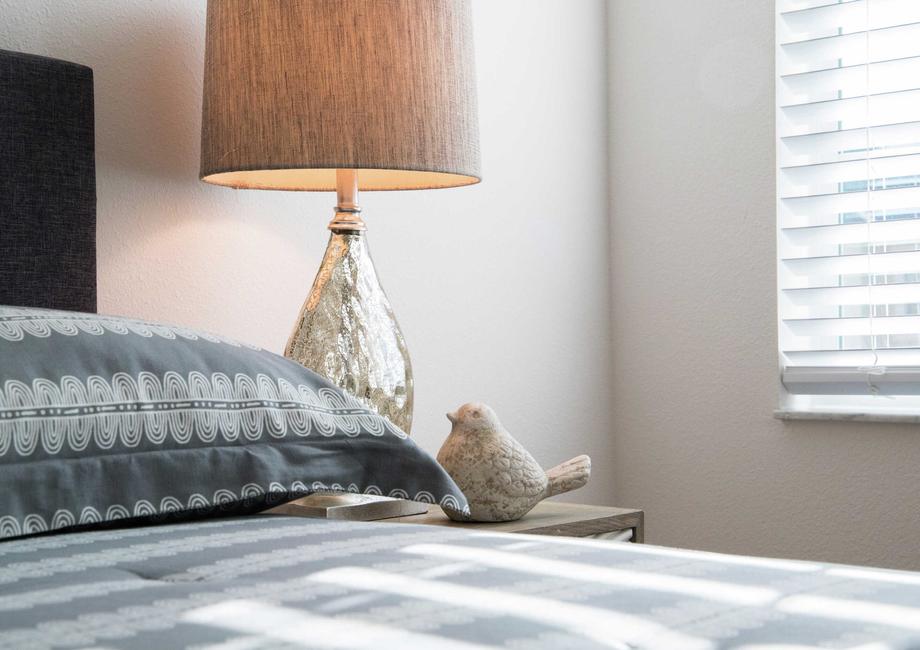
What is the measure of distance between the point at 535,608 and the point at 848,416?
1.88 meters

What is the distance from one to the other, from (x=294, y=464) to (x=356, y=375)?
0.49m

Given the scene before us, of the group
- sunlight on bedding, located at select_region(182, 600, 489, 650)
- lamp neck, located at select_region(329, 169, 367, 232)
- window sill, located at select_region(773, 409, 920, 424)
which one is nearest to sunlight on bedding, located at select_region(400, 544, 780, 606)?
sunlight on bedding, located at select_region(182, 600, 489, 650)

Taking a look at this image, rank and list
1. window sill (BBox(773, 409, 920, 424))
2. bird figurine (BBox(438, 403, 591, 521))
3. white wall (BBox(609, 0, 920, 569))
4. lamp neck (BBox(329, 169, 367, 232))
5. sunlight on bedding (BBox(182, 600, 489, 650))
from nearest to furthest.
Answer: sunlight on bedding (BBox(182, 600, 489, 650)) → bird figurine (BBox(438, 403, 591, 521)) → lamp neck (BBox(329, 169, 367, 232)) → window sill (BBox(773, 409, 920, 424)) → white wall (BBox(609, 0, 920, 569))

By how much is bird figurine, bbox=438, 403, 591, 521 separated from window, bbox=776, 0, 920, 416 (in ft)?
3.42

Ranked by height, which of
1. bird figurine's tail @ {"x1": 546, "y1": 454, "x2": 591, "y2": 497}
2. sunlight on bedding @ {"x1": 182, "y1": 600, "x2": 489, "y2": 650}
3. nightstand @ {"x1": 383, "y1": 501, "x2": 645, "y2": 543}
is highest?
sunlight on bedding @ {"x1": 182, "y1": 600, "x2": 489, "y2": 650}

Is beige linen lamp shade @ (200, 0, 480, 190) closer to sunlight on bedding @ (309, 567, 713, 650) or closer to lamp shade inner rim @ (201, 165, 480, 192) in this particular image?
lamp shade inner rim @ (201, 165, 480, 192)

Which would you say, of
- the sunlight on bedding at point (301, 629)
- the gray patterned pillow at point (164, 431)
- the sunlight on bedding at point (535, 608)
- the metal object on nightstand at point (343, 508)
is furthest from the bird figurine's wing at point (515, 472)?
the sunlight on bedding at point (301, 629)

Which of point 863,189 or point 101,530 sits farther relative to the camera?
A: point 863,189

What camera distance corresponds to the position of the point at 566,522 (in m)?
1.67

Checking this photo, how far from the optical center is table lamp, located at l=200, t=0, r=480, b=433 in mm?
1563

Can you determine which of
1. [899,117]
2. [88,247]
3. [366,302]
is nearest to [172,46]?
[88,247]

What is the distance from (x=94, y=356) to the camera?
1.05 m

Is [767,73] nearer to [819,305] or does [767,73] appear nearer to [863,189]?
[863,189]

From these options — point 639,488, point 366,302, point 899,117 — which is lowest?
point 639,488
